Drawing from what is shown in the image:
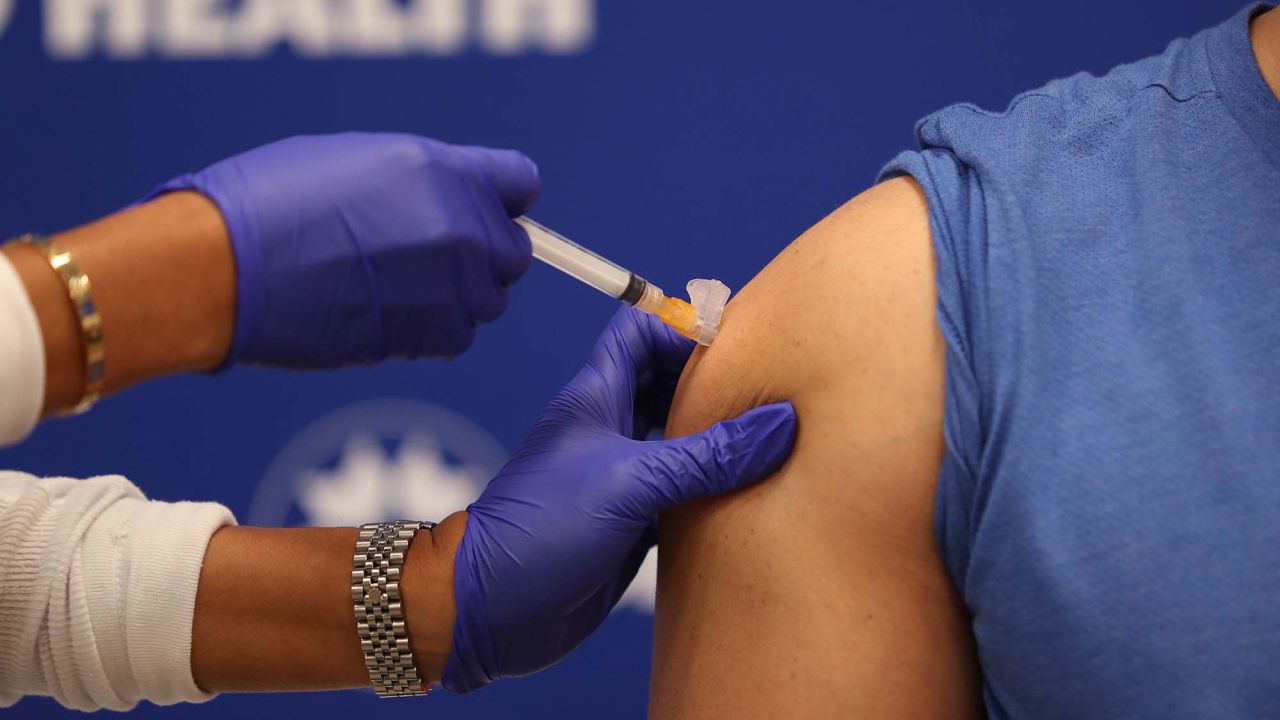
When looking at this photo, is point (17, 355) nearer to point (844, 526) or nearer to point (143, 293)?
point (143, 293)

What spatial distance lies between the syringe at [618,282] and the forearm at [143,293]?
0.23 meters

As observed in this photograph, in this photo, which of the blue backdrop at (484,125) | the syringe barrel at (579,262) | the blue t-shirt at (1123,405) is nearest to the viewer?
the blue t-shirt at (1123,405)

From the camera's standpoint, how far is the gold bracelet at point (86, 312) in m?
0.64

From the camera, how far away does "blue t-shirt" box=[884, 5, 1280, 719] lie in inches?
22.0

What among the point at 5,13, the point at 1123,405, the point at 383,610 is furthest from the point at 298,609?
the point at 5,13

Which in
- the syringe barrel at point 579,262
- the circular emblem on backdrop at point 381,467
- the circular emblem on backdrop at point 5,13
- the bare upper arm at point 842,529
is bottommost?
the circular emblem on backdrop at point 381,467

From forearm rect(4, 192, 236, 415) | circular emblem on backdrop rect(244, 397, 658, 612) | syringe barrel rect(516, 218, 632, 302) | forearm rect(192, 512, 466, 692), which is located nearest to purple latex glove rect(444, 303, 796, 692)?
forearm rect(192, 512, 466, 692)

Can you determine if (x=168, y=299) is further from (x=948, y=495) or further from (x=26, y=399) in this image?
(x=948, y=495)

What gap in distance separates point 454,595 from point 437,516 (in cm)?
65

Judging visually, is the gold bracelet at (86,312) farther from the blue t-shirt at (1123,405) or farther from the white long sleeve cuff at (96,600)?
the blue t-shirt at (1123,405)

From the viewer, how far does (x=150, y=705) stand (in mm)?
1495

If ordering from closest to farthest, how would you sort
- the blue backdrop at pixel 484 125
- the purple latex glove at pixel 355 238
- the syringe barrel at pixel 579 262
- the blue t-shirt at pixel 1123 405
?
the blue t-shirt at pixel 1123 405, the purple latex glove at pixel 355 238, the syringe barrel at pixel 579 262, the blue backdrop at pixel 484 125

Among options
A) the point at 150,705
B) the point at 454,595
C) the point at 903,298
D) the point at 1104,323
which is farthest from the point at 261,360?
the point at 150,705

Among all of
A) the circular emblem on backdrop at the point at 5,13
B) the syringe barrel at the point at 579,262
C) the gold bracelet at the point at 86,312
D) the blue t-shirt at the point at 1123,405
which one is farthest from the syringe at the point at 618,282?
the circular emblem on backdrop at the point at 5,13
